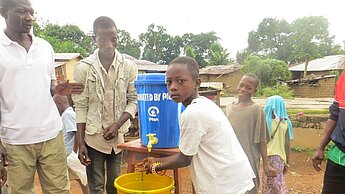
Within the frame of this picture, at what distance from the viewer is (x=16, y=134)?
2.01m

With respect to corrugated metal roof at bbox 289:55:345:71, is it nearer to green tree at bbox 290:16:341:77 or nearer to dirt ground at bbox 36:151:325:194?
green tree at bbox 290:16:341:77

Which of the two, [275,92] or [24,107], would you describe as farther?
[275,92]

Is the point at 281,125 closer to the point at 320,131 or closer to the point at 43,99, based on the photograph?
the point at 43,99

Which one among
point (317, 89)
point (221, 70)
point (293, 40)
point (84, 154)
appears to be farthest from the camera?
point (293, 40)

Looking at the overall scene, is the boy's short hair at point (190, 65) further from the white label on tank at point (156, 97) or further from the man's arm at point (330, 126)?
the man's arm at point (330, 126)

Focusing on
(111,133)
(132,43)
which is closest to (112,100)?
(111,133)

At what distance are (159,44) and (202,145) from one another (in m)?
39.1

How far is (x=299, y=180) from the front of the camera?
5188mm

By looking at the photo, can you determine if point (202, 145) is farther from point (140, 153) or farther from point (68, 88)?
point (68, 88)

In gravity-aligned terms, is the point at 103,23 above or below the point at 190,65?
above

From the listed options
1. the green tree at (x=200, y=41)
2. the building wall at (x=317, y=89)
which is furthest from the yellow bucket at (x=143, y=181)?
the green tree at (x=200, y=41)

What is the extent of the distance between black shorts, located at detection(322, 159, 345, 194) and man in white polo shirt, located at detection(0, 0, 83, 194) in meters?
2.01

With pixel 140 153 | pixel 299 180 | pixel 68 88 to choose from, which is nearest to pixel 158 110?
pixel 140 153

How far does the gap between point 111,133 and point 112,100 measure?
0.26m
